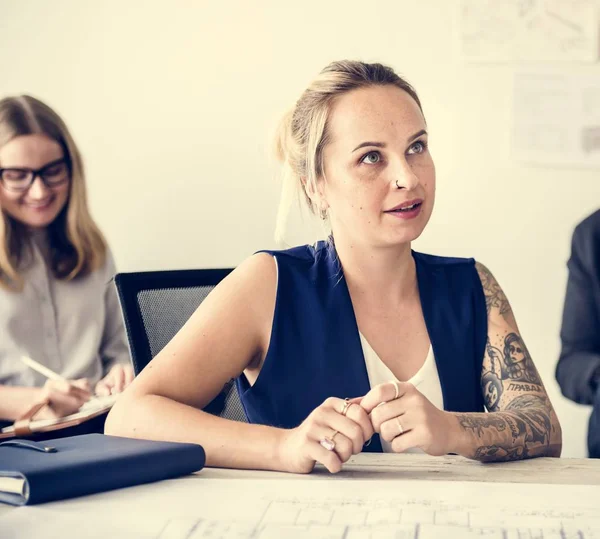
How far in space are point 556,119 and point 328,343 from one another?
169cm

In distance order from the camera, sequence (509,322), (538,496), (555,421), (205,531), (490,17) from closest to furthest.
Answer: (205,531) < (538,496) < (555,421) < (509,322) < (490,17)

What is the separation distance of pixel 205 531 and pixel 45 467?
0.20 meters

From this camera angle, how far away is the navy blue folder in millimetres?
810

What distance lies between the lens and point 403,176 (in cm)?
135

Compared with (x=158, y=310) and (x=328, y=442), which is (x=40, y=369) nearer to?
(x=158, y=310)

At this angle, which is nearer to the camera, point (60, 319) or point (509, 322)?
point (509, 322)

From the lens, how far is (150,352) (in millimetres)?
1550

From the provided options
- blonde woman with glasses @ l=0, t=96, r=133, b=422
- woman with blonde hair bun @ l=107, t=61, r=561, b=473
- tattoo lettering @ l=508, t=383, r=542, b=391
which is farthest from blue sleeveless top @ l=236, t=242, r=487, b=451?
blonde woman with glasses @ l=0, t=96, r=133, b=422

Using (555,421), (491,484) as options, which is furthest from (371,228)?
(491,484)

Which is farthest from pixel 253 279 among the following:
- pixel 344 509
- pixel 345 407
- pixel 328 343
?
pixel 344 509

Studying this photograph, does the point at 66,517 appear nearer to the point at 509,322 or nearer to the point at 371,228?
the point at 371,228

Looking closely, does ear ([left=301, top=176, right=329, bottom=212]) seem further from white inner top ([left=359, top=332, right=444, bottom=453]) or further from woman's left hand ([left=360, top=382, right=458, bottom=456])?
woman's left hand ([left=360, top=382, right=458, bottom=456])

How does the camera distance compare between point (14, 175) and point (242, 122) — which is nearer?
point (14, 175)

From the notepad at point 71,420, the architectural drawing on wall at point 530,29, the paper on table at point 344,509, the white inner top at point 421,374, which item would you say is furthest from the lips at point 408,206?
the architectural drawing on wall at point 530,29
